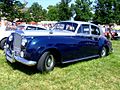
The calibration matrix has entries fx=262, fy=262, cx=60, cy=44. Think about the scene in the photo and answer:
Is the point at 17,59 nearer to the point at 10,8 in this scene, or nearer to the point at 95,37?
the point at 95,37

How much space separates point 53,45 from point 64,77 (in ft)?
3.32

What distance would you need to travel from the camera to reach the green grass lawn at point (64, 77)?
6.65 metres

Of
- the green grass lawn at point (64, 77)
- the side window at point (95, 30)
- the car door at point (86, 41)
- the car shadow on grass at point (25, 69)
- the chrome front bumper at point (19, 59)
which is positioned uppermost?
the side window at point (95, 30)

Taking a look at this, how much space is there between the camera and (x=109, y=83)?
716cm

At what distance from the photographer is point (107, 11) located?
35.5 meters

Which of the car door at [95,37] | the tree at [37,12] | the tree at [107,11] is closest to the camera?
the car door at [95,37]

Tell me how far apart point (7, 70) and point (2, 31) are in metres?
4.32

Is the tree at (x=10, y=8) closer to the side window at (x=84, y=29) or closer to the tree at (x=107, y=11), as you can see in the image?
the tree at (x=107, y=11)

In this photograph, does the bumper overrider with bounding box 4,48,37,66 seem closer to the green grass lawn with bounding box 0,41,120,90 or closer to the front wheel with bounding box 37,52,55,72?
the front wheel with bounding box 37,52,55,72

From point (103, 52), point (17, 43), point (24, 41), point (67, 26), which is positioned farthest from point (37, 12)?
point (24, 41)

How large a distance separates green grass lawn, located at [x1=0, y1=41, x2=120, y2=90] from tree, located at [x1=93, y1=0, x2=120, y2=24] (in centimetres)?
2699

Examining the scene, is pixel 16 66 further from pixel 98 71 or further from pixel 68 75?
pixel 98 71

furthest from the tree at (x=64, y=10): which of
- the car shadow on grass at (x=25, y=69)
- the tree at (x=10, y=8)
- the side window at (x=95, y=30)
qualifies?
the car shadow on grass at (x=25, y=69)

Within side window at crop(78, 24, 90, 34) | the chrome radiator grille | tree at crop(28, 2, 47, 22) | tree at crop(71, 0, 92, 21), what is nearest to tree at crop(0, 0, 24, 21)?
tree at crop(71, 0, 92, 21)
